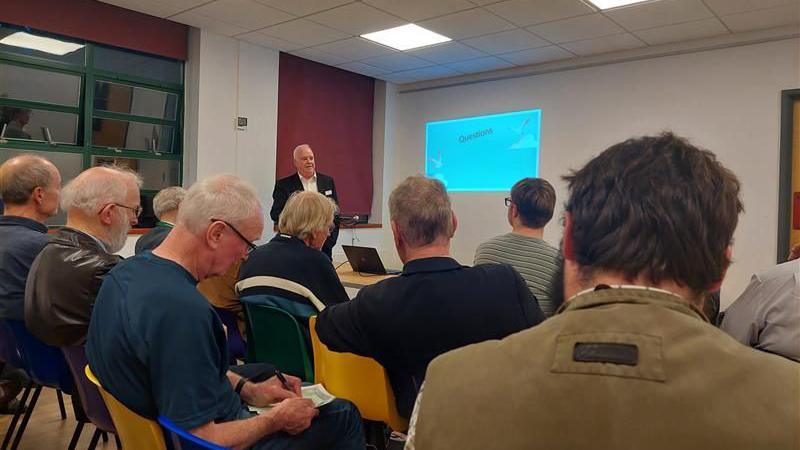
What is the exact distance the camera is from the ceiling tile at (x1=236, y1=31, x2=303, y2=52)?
5.32 metres

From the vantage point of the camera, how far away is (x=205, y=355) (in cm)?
126

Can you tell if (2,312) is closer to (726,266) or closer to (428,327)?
(428,327)

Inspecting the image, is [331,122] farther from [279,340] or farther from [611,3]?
[279,340]

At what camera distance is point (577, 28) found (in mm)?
4828

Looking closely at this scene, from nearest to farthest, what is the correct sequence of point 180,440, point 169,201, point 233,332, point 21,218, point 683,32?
point 180,440
point 21,218
point 233,332
point 169,201
point 683,32

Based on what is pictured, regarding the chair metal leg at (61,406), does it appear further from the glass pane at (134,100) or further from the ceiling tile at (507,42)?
the ceiling tile at (507,42)

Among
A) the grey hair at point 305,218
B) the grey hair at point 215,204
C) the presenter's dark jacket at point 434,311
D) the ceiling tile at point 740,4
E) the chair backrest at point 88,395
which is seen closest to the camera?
the grey hair at point 215,204

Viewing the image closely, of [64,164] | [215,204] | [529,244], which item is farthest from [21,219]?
[64,164]

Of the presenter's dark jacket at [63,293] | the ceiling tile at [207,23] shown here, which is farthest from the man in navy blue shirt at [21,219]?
the ceiling tile at [207,23]

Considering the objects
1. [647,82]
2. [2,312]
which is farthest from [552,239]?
[2,312]

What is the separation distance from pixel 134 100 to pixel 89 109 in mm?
442

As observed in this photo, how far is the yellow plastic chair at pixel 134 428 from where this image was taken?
1117mm

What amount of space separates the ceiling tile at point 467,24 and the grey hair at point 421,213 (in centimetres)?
310

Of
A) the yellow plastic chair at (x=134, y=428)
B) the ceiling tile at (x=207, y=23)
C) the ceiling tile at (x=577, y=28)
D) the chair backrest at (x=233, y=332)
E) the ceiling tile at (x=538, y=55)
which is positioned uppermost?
the ceiling tile at (x=538, y=55)
